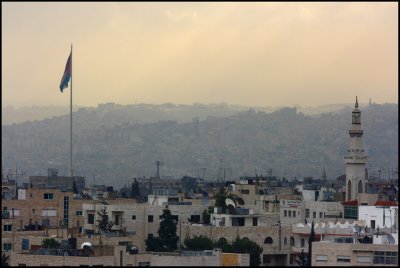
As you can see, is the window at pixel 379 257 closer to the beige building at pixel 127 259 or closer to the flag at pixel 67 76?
the beige building at pixel 127 259

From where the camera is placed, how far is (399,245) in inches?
1508

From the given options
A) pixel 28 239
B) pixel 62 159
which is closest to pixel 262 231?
pixel 28 239

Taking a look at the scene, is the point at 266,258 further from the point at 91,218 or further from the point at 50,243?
the point at 91,218

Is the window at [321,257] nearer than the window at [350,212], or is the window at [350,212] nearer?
the window at [321,257]

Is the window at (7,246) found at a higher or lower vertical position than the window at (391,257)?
lower

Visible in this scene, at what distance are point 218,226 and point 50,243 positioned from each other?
9249mm

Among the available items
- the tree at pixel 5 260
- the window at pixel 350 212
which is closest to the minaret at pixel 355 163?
the window at pixel 350 212

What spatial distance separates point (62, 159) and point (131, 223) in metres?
145

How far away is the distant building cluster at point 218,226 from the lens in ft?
123

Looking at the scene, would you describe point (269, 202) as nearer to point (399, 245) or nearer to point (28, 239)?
point (28, 239)

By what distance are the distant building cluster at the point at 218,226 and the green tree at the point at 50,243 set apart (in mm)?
198

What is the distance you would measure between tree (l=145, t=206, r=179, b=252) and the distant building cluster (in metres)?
0.31

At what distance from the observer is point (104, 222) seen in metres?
51.5

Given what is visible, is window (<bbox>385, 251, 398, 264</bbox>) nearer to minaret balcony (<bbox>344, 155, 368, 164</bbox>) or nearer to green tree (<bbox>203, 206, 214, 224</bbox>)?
green tree (<bbox>203, 206, 214, 224</bbox>)
